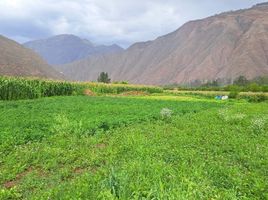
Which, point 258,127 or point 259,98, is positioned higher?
point 258,127

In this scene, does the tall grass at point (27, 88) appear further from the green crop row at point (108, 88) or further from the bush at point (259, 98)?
the bush at point (259, 98)

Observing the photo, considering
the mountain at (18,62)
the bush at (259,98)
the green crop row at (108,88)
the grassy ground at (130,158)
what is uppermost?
the mountain at (18,62)

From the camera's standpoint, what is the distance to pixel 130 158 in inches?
451

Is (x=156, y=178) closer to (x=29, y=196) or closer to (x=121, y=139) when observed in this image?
(x=29, y=196)

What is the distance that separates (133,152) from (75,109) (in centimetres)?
1275

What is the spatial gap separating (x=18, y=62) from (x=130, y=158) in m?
150

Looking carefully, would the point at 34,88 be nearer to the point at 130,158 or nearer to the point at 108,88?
the point at 108,88

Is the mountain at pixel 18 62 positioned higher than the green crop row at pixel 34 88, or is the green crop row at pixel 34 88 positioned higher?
the mountain at pixel 18 62

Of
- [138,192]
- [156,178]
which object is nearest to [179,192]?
[138,192]

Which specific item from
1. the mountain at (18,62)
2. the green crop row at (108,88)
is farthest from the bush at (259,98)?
the mountain at (18,62)

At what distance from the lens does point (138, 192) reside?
288 inches

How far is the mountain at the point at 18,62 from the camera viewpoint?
139 m

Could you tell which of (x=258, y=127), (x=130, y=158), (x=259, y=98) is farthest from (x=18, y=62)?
(x=130, y=158)

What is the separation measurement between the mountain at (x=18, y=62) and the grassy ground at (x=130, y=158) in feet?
392
